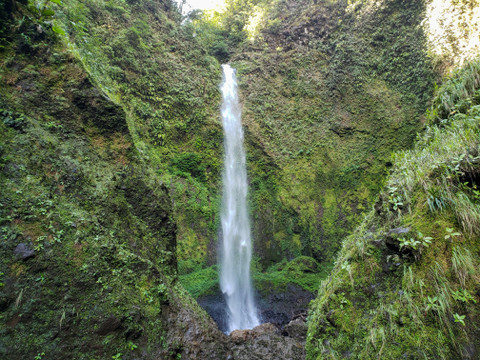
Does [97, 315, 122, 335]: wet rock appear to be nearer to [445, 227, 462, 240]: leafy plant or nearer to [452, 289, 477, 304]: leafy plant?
[452, 289, 477, 304]: leafy plant

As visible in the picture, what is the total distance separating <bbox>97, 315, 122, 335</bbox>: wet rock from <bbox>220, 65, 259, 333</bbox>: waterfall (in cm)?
607

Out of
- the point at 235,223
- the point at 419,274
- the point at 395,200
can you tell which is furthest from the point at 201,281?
the point at 419,274

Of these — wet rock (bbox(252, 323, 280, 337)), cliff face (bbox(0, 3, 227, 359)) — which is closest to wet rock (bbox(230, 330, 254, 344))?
wet rock (bbox(252, 323, 280, 337))

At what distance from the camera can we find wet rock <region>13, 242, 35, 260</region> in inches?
111

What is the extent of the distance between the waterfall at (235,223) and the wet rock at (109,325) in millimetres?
6069

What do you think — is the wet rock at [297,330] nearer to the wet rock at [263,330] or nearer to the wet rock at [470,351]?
the wet rock at [263,330]

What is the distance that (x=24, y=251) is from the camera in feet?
9.41

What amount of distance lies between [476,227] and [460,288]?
655 mm

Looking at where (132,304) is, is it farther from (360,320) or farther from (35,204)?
(360,320)

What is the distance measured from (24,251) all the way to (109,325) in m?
1.40

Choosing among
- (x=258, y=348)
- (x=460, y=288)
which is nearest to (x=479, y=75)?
(x=460, y=288)

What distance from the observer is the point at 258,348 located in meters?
5.16

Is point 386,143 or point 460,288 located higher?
point 386,143

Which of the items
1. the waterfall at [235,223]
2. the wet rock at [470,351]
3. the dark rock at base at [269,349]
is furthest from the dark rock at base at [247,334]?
the wet rock at [470,351]
